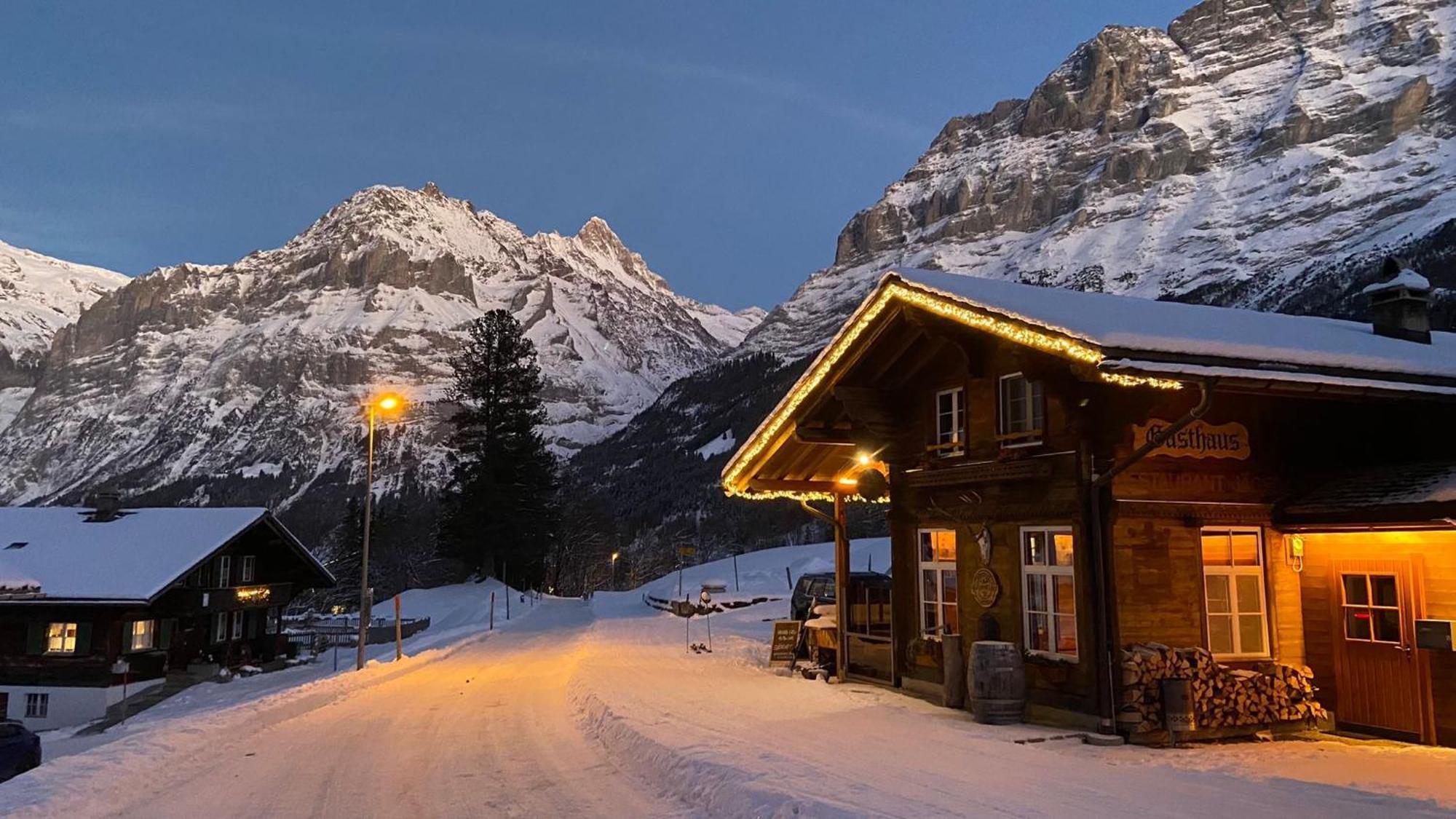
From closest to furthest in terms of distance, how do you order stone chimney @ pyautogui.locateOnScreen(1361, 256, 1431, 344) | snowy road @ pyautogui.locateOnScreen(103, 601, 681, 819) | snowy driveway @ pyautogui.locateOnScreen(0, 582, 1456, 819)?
1. snowy driveway @ pyautogui.locateOnScreen(0, 582, 1456, 819)
2. snowy road @ pyautogui.locateOnScreen(103, 601, 681, 819)
3. stone chimney @ pyautogui.locateOnScreen(1361, 256, 1431, 344)

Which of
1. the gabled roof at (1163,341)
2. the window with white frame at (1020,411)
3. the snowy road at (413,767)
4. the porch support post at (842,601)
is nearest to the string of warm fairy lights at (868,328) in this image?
the gabled roof at (1163,341)

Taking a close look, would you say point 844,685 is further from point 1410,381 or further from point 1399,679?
point 1410,381

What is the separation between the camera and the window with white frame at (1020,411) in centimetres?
1408

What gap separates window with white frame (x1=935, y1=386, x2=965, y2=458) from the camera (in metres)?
15.9

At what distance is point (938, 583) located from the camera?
1639 centimetres

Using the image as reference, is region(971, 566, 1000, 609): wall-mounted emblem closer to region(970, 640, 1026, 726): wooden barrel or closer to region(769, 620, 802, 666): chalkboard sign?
region(970, 640, 1026, 726): wooden barrel

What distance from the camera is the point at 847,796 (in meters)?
8.71

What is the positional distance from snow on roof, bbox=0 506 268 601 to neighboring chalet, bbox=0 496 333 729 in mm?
55

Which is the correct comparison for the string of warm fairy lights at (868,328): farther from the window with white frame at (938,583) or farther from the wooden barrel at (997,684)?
the wooden barrel at (997,684)

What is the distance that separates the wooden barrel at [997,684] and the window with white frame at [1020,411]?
118 inches

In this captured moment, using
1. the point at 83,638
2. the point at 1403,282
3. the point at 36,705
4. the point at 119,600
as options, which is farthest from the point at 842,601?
the point at 36,705

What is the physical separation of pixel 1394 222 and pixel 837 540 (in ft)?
492

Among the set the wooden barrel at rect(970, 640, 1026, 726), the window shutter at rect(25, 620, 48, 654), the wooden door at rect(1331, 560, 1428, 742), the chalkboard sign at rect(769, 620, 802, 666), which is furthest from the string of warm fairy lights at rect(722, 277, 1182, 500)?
the window shutter at rect(25, 620, 48, 654)

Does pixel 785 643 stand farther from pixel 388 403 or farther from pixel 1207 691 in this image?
pixel 388 403
